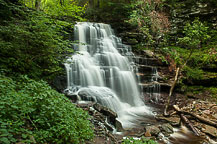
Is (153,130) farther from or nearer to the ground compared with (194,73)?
nearer to the ground

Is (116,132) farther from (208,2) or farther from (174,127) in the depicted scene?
(208,2)

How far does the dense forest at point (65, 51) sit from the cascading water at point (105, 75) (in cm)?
97

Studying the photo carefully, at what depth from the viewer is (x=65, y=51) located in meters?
6.11

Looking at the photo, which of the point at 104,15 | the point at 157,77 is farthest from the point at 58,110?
the point at 104,15

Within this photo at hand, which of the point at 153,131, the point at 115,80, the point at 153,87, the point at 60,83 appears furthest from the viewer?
the point at 153,87

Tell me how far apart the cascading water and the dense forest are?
3.17 ft

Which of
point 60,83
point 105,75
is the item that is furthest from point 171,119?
point 60,83

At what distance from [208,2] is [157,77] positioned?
33.5 feet

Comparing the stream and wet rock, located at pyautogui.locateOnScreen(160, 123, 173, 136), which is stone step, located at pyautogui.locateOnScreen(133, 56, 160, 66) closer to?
the stream

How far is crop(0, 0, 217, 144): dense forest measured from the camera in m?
2.56

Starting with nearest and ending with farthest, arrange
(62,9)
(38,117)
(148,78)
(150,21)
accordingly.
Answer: (38,117)
(62,9)
(148,78)
(150,21)

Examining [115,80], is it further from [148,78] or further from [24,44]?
[24,44]

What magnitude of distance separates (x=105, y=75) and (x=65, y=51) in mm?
4103

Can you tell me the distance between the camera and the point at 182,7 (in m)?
15.1
